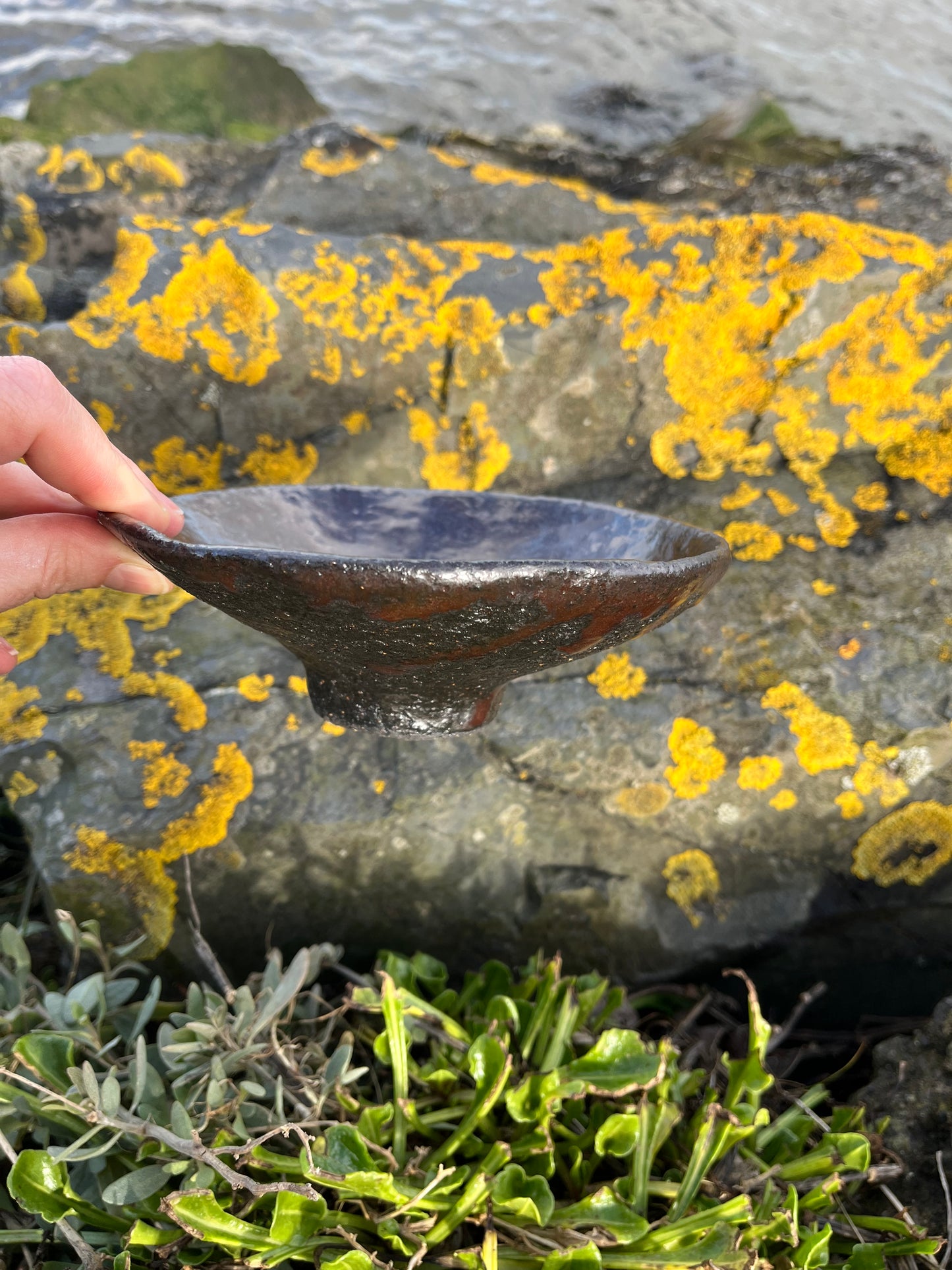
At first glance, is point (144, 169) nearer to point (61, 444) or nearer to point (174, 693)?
point (174, 693)

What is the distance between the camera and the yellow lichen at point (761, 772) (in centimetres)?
181

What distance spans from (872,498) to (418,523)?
121 centimetres

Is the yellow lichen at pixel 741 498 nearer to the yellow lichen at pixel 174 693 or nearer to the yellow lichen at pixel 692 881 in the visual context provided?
the yellow lichen at pixel 692 881

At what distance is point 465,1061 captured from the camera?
1.38 metres

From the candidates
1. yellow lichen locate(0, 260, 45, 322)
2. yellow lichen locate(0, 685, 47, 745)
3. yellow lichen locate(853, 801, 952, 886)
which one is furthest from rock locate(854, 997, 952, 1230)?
yellow lichen locate(0, 260, 45, 322)

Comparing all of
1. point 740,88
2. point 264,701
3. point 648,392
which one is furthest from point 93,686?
point 740,88

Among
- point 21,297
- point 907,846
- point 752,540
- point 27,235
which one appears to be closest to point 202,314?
point 21,297

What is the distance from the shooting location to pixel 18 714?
1.75 metres

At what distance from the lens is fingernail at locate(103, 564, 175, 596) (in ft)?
4.18

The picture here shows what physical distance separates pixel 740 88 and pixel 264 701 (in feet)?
16.6

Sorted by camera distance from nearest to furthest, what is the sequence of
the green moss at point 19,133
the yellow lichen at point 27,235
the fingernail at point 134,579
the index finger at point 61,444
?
the index finger at point 61,444 < the fingernail at point 134,579 < the yellow lichen at point 27,235 < the green moss at point 19,133

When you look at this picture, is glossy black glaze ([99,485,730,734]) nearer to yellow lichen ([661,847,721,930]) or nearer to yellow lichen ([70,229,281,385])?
yellow lichen ([70,229,281,385])

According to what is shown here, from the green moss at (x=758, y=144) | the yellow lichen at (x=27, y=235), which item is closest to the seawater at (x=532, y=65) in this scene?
the green moss at (x=758, y=144)

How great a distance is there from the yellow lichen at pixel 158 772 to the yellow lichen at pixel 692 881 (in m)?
1.12
